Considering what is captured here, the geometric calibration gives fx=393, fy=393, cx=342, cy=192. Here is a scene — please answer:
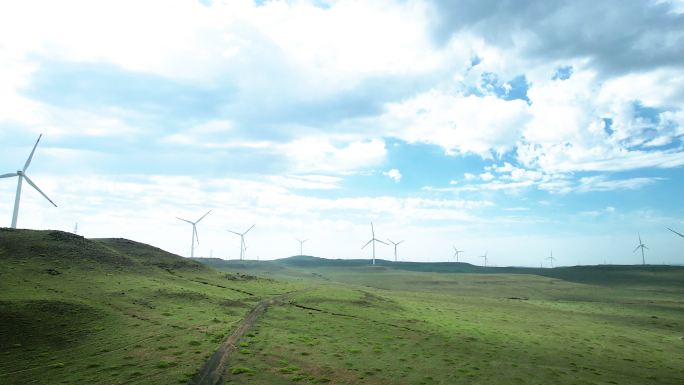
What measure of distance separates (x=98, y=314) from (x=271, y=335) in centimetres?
2191

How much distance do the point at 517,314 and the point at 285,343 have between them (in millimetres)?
61895

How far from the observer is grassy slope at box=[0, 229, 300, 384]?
3244 centimetres

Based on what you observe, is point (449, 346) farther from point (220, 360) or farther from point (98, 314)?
point (98, 314)

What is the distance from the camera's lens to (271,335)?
46.5 meters

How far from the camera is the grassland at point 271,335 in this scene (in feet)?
111

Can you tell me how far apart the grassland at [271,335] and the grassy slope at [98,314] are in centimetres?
20

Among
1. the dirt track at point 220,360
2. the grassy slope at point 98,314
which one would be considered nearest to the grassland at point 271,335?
the grassy slope at point 98,314

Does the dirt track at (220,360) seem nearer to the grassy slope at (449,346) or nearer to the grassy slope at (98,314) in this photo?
the grassy slope at (98,314)

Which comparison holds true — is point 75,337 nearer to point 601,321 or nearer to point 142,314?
point 142,314

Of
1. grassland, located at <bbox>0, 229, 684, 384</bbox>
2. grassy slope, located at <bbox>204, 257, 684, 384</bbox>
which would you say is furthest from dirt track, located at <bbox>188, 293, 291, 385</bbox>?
grassy slope, located at <bbox>204, 257, 684, 384</bbox>

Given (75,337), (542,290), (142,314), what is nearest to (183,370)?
(75,337)

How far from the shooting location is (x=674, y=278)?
184250 millimetres

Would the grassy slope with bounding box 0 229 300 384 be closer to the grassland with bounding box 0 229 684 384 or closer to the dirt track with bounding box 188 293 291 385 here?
the grassland with bounding box 0 229 684 384

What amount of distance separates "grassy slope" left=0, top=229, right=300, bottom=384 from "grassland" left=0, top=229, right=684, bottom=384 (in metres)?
0.20
